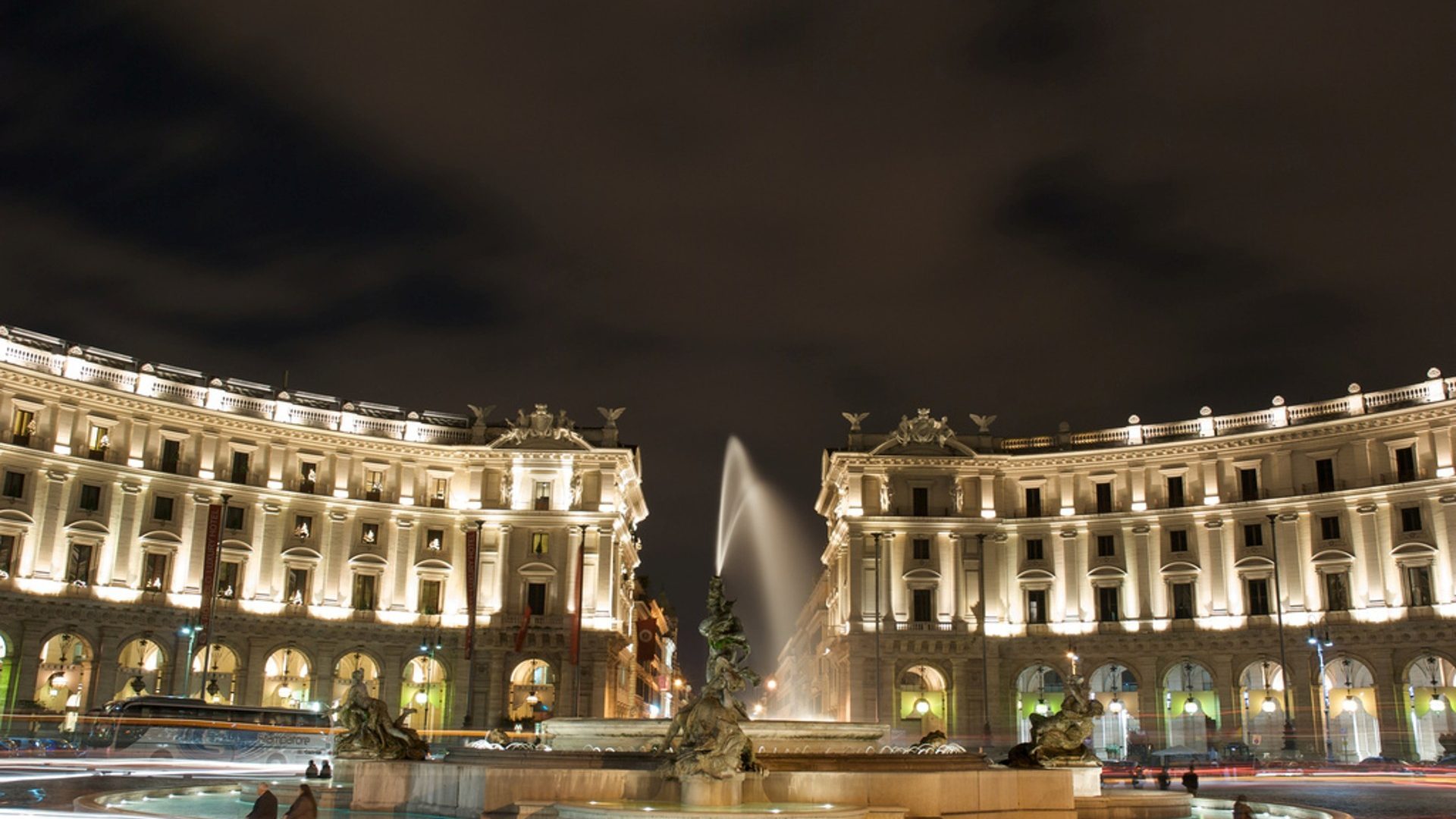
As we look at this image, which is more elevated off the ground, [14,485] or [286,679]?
[14,485]

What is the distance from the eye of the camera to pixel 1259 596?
65.4m

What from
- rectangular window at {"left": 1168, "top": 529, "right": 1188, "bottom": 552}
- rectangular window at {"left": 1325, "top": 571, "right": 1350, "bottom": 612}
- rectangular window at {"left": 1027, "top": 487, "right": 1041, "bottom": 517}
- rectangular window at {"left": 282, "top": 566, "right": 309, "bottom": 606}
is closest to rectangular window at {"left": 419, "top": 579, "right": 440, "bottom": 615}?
rectangular window at {"left": 282, "top": 566, "right": 309, "bottom": 606}

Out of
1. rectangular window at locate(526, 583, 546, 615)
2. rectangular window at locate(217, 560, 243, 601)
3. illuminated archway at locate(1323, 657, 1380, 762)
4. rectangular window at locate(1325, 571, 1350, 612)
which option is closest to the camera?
illuminated archway at locate(1323, 657, 1380, 762)

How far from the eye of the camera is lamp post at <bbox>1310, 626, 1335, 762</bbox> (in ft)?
194

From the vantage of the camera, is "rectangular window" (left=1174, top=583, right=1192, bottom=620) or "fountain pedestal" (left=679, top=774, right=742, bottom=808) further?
"rectangular window" (left=1174, top=583, right=1192, bottom=620)

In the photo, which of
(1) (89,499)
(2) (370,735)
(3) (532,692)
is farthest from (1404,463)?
(1) (89,499)

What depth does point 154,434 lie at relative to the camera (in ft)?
209

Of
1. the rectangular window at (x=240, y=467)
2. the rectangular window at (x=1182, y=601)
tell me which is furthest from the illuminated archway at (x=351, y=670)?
the rectangular window at (x=1182, y=601)

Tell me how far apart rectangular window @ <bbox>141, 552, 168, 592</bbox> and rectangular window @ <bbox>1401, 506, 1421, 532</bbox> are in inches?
2339

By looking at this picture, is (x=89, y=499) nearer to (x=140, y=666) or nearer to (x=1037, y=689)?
(x=140, y=666)

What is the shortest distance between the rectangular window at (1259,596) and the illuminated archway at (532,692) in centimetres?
3604

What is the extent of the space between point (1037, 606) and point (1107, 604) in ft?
12.2

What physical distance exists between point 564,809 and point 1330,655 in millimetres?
53506

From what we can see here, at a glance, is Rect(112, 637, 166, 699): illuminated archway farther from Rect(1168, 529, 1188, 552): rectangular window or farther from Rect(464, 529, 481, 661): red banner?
Rect(1168, 529, 1188, 552): rectangular window
